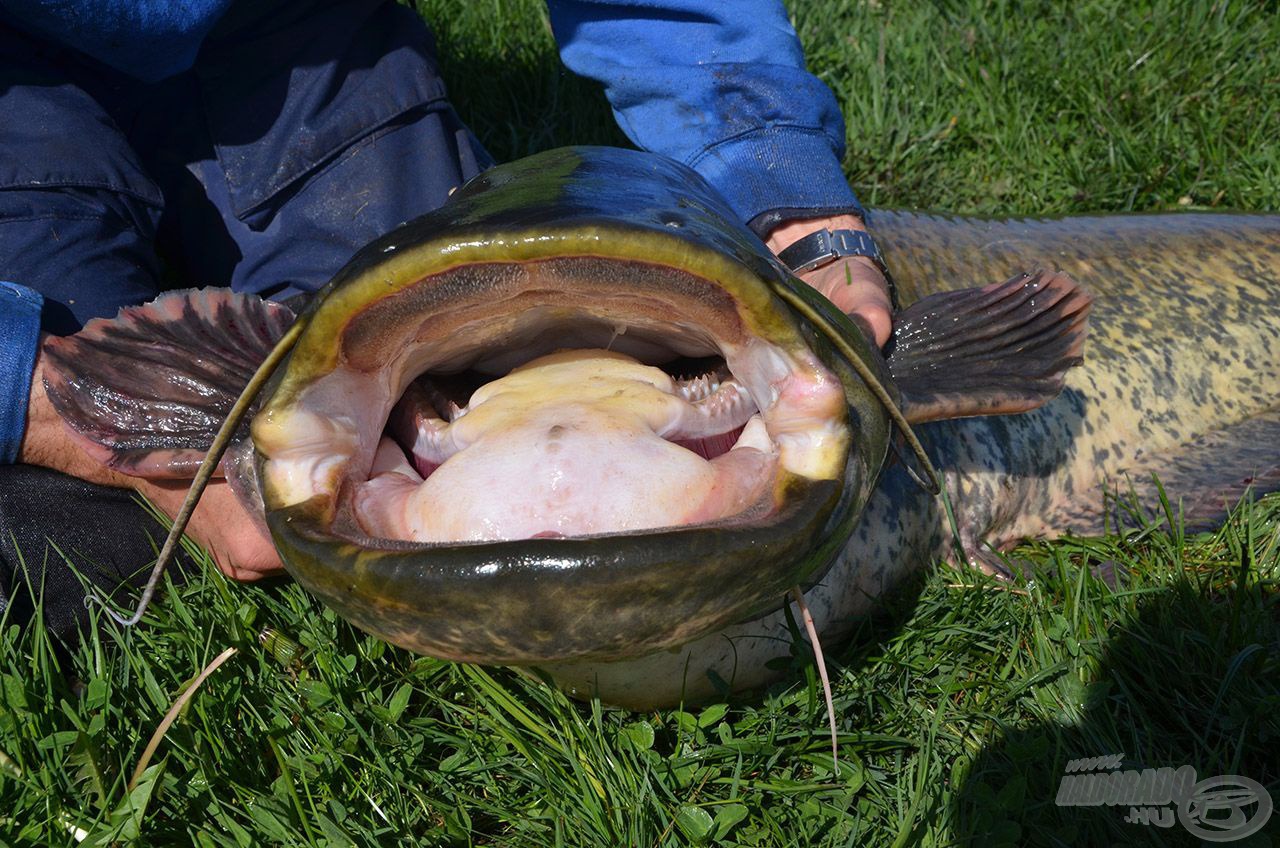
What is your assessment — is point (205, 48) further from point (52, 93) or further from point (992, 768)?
point (992, 768)

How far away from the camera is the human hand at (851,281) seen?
228 centimetres

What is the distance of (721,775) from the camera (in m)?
1.88

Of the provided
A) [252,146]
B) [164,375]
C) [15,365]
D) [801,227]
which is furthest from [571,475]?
[252,146]

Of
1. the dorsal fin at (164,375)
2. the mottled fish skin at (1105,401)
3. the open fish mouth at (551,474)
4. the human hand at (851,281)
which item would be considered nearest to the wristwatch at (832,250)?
the human hand at (851,281)

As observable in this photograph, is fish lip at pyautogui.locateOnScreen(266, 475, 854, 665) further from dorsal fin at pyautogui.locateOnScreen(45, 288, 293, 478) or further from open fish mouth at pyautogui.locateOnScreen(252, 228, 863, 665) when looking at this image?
dorsal fin at pyautogui.locateOnScreen(45, 288, 293, 478)

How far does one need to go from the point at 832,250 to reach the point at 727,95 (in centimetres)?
57

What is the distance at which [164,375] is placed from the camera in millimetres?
1974

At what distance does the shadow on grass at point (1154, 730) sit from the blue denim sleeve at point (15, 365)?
185 cm

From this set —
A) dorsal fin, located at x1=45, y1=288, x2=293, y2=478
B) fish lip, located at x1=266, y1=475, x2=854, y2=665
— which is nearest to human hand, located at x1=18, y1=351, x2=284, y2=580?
dorsal fin, located at x1=45, y1=288, x2=293, y2=478

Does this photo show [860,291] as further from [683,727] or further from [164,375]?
[164,375]

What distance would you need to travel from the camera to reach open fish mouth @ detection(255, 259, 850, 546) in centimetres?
141

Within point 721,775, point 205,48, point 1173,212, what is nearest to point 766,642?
point 721,775

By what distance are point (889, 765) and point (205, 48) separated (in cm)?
237

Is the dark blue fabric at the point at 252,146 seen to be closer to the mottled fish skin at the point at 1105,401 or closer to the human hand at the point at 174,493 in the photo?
the human hand at the point at 174,493
